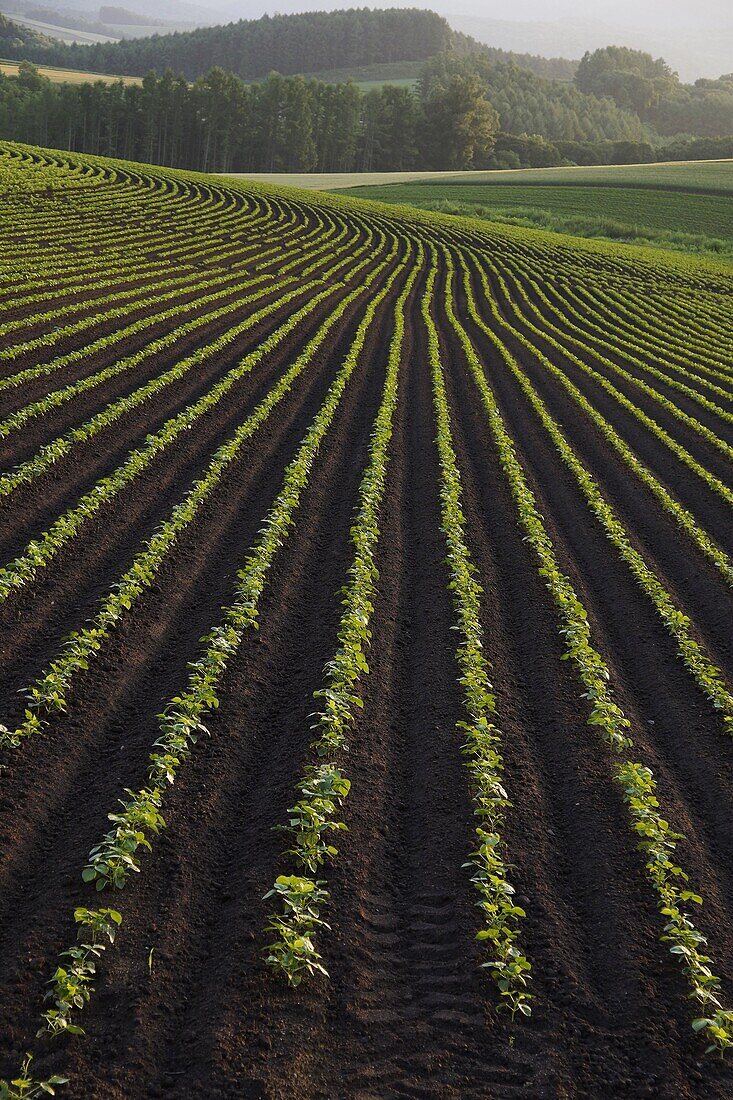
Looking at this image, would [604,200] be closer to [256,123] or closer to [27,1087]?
[256,123]

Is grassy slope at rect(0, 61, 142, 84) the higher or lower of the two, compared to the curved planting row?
higher

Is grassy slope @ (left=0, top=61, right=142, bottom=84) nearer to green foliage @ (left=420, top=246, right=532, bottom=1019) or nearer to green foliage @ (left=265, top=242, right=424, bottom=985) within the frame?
green foliage @ (left=265, top=242, right=424, bottom=985)

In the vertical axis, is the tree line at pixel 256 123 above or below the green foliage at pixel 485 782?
above

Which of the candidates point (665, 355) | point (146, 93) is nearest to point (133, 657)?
point (665, 355)

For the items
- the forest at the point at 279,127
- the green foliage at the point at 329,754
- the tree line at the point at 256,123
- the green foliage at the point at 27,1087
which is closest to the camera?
the green foliage at the point at 27,1087

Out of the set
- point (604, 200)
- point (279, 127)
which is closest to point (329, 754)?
point (604, 200)

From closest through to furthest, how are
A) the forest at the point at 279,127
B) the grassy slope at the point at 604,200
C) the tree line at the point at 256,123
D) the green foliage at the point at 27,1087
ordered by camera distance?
the green foliage at the point at 27,1087, the grassy slope at the point at 604,200, the tree line at the point at 256,123, the forest at the point at 279,127

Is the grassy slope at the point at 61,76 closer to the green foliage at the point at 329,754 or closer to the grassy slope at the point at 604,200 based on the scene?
the grassy slope at the point at 604,200

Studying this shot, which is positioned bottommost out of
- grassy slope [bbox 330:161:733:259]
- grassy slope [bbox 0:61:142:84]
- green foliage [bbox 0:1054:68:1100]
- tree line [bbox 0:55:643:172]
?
green foliage [bbox 0:1054:68:1100]

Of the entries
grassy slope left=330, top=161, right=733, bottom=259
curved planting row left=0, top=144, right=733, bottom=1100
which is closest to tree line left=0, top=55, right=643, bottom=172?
grassy slope left=330, top=161, right=733, bottom=259

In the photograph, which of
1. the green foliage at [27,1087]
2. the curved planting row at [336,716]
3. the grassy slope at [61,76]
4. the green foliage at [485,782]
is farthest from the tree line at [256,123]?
the green foliage at [27,1087]

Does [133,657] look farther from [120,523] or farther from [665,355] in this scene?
[665,355]
